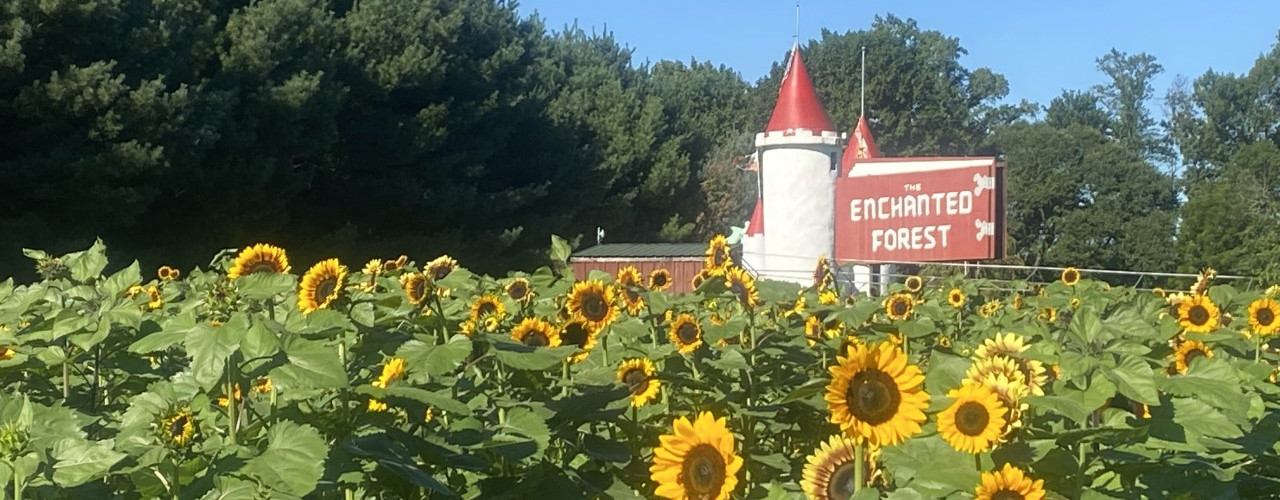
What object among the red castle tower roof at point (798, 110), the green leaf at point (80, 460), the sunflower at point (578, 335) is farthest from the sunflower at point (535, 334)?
the red castle tower roof at point (798, 110)

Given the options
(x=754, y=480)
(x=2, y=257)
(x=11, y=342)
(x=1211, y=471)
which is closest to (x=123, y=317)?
(x=11, y=342)

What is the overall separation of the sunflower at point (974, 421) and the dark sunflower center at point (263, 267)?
4.80 feet

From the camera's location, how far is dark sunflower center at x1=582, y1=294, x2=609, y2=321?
330 cm

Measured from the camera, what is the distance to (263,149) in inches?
988

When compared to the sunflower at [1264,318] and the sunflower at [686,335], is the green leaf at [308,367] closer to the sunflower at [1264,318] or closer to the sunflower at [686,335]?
the sunflower at [686,335]

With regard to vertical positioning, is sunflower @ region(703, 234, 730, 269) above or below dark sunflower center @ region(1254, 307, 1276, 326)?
above

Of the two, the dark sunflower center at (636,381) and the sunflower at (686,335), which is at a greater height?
the sunflower at (686,335)

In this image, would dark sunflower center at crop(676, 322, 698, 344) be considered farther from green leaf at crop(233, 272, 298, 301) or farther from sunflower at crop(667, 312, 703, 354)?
green leaf at crop(233, 272, 298, 301)

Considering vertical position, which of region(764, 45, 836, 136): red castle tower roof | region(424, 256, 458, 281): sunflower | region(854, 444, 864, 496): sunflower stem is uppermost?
region(764, 45, 836, 136): red castle tower roof

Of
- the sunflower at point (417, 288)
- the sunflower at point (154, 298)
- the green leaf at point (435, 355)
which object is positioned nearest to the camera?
the green leaf at point (435, 355)

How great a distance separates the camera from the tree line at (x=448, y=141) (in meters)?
20.3

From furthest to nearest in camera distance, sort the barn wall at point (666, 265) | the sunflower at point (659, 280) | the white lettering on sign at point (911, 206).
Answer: the barn wall at point (666, 265), the white lettering on sign at point (911, 206), the sunflower at point (659, 280)

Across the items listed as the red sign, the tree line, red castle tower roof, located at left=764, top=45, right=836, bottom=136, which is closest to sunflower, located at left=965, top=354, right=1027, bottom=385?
the red sign

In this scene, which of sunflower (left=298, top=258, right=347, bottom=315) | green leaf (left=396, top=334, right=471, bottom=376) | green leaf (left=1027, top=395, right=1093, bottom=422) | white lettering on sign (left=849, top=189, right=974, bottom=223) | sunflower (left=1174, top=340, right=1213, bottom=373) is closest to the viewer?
green leaf (left=1027, top=395, right=1093, bottom=422)
